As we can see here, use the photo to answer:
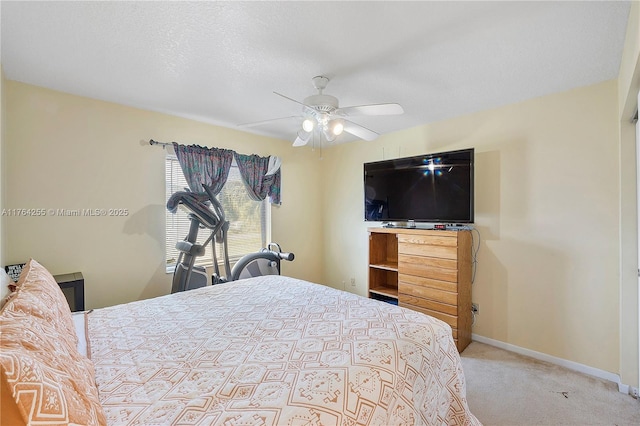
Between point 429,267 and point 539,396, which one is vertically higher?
point 429,267

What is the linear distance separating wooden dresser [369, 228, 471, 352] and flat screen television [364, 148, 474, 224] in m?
0.25

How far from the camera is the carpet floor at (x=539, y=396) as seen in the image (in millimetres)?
1989

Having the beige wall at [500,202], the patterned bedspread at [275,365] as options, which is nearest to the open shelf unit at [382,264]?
the beige wall at [500,202]

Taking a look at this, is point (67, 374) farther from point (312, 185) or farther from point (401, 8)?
point (312, 185)

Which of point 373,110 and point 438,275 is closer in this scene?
point 373,110

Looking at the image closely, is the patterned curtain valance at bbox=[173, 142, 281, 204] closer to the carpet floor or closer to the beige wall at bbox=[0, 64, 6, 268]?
the beige wall at bbox=[0, 64, 6, 268]

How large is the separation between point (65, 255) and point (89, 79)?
1.54 metres

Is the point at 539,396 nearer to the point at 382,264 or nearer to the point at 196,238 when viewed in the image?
the point at 382,264

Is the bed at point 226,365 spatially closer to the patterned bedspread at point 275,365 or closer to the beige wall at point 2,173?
the patterned bedspread at point 275,365

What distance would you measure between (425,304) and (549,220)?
1394 millimetres

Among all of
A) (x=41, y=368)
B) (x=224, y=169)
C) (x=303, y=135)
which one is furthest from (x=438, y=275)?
(x=41, y=368)

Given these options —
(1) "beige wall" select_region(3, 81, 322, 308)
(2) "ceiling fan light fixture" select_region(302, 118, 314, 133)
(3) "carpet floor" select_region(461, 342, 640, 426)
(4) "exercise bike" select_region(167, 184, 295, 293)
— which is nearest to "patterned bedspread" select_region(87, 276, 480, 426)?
(3) "carpet floor" select_region(461, 342, 640, 426)

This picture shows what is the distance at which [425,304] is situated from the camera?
123 inches

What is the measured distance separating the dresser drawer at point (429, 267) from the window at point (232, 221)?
6.50 ft
